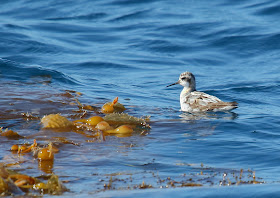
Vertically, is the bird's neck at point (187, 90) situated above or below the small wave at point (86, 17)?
below

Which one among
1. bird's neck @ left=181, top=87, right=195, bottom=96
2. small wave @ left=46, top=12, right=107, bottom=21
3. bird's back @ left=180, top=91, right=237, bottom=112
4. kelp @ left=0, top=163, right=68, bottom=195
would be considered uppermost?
small wave @ left=46, top=12, right=107, bottom=21

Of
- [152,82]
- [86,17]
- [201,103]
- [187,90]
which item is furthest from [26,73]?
[86,17]

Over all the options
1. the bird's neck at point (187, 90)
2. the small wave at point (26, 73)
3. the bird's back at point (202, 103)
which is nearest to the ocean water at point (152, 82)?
the small wave at point (26, 73)

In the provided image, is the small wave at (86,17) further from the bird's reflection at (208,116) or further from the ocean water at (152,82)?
the bird's reflection at (208,116)

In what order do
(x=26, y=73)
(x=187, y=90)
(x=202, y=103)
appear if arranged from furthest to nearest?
(x=26, y=73), (x=187, y=90), (x=202, y=103)

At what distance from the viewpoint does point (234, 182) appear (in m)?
5.43

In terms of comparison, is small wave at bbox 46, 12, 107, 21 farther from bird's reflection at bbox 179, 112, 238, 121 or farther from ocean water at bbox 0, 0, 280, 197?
bird's reflection at bbox 179, 112, 238, 121

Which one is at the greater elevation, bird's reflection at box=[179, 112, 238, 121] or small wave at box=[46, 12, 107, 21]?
small wave at box=[46, 12, 107, 21]

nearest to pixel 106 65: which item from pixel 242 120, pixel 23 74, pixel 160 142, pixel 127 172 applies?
pixel 23 74

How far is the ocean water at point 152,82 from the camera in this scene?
5.82m

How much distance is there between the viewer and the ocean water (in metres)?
5.82

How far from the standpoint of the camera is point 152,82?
13.0m

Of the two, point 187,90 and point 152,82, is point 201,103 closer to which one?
point 187,90

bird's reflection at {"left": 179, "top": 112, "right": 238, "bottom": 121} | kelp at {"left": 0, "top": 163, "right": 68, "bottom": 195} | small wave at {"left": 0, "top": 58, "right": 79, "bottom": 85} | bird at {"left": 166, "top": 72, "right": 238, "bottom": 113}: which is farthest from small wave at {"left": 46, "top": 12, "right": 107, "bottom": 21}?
kelp at {"left": 0, "top": 163, "right": 68, "bottom": 195}
